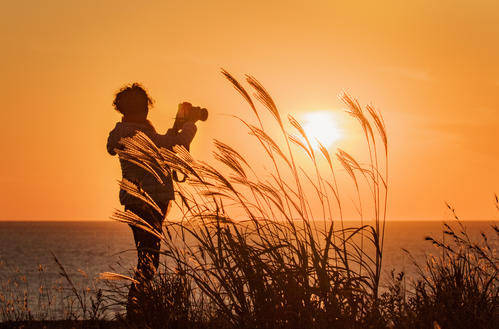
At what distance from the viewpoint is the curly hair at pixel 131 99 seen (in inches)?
195

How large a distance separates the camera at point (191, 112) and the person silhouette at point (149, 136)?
1 centimetres

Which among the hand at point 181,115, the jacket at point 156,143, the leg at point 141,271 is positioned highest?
the hand at point 181,115

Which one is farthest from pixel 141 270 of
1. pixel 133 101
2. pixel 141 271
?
pixel 133 101

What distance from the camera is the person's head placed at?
4953 mm

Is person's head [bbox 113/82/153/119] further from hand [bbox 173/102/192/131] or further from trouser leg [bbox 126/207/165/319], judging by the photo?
trouser leg [bbox 126/207/165/319]

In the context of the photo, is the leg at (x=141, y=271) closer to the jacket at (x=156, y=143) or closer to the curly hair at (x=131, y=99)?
the jacket at (x=156, y=143)

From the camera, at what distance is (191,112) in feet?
16.0

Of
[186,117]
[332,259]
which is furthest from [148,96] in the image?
[332,259]

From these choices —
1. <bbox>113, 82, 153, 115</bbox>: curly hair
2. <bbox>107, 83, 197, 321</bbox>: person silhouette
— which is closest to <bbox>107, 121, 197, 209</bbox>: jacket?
<bbox>107, 83, 197, 321</bbox>: person silhouette

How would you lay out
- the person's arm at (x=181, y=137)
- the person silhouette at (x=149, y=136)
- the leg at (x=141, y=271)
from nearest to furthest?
the leg at (x=141, y=271), the person silhouette at (x=149, y=136), the person's arm at (x=181, y=137)

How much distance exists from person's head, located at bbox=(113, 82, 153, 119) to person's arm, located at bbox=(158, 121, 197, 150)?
0.37 meters

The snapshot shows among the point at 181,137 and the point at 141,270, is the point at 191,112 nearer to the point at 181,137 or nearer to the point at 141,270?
the point at 181,137

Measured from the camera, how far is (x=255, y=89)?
309cm

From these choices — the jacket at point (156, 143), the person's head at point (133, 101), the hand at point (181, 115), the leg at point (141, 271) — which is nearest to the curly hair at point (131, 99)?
the person's head at point (133, 101)
